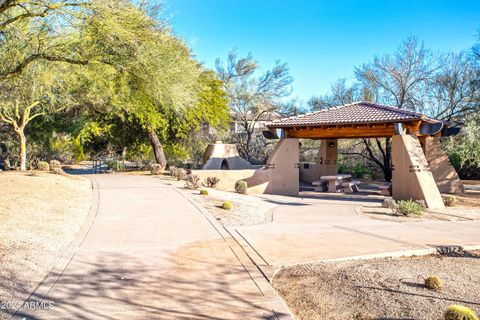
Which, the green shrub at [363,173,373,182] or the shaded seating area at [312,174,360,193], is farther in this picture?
the green shrub at [363,173,373,182]

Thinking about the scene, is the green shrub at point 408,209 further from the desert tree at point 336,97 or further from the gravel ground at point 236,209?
the desert tree at point 336,97

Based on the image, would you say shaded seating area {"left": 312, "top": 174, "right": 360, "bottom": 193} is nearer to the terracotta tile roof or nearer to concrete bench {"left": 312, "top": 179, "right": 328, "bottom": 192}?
concrete bench {"left": 312, "top": 179, "right": 328, "bottom": 192}

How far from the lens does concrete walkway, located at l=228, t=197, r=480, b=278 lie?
641 cm

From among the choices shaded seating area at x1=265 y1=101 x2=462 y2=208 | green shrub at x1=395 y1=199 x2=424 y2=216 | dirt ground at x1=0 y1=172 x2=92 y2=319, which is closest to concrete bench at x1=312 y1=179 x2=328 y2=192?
shaded seating area at x1=265 y1=101 x2=462 y2=208

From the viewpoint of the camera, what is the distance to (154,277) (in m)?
5.33

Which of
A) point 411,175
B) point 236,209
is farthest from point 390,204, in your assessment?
point 236,209

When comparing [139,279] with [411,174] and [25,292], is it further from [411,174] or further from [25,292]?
[411,174]

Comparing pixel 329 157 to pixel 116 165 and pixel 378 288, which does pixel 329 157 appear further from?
pixel 378 288

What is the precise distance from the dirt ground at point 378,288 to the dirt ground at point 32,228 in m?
3.22

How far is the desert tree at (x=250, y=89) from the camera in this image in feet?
103

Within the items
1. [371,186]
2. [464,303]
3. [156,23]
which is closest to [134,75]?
[156,23]

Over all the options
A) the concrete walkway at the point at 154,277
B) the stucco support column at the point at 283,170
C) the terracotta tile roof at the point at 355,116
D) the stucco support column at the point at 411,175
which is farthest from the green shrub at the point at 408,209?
the stucco support column at the point at 283,170

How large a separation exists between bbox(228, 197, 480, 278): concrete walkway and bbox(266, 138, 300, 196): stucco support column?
631 centimetres

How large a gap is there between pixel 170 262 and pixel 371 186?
17862mm
